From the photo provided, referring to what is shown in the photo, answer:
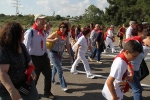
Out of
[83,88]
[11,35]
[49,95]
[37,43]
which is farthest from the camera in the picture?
[83,88]

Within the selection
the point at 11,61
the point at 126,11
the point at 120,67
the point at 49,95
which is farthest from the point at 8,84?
the point at 126,11

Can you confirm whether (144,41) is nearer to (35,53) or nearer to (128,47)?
(128,47)

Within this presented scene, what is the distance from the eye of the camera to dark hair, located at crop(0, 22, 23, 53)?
248cm

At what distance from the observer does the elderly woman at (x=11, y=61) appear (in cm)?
239

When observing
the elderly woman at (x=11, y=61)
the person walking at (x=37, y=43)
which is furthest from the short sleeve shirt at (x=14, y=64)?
the person walking at (x=37, y=43)

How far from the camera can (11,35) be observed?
249cm

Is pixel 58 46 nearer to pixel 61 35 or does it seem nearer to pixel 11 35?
pixel 61 35

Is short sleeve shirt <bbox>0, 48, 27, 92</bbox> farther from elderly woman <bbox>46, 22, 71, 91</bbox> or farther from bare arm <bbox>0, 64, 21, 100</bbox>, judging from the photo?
elderly woman <bbox>46, 22, 71, 91</bbox>

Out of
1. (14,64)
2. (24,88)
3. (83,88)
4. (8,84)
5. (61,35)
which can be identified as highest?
(61,35)

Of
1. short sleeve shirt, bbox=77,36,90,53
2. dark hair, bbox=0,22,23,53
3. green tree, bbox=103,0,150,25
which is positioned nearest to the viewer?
dark hair, bbox=0,22,23,53

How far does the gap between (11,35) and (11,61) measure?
345 mm

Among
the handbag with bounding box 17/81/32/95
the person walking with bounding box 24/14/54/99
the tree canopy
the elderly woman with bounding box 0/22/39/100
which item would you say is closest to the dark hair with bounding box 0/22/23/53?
the elderly woman with bounding box 0/22/39/100

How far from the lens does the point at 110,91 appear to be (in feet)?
8.23

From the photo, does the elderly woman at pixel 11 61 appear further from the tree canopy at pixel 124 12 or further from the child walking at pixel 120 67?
the tree canopy at pixel 124 12
